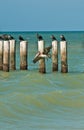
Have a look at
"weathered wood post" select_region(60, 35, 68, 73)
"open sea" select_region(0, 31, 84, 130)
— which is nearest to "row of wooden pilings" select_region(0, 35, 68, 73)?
"weathered wood post" select_region(60, 35, 68, 73)

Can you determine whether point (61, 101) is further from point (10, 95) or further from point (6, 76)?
point (6, 76)

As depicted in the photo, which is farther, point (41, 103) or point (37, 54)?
point (37, 54)

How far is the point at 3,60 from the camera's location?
1093 inches

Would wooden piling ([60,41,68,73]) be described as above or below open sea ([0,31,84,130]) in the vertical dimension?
above

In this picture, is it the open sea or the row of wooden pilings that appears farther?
the row of wooden pilings

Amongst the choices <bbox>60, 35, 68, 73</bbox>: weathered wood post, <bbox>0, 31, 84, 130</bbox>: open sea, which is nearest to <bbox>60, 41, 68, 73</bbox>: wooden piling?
<bbox>60, 35, 68, 73</bbox>: weathered wood post

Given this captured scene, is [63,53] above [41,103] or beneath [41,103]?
above

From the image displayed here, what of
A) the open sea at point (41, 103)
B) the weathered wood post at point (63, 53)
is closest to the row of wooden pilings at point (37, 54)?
the weathered wood post at point (63, 53)

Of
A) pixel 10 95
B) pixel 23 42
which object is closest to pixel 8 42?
pixel 23 42

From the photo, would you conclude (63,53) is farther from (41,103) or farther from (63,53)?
(41,103)

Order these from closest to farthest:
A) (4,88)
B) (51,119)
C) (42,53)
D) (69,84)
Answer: (51,119), (4,88), (69,84), (42,53)

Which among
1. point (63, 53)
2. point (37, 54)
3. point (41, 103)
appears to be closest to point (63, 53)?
point (63, 53)

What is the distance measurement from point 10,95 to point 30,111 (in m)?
2.98

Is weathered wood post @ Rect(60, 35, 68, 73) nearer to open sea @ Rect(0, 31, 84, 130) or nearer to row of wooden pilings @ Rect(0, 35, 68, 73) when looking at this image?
row of wooden pilings @ Rect(0, 35, 68, 73)
